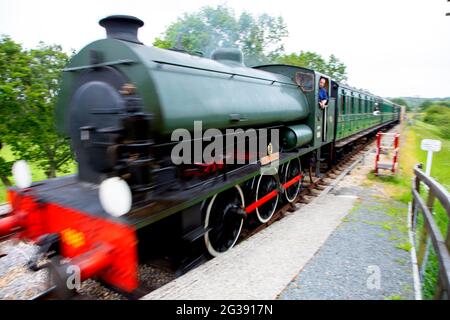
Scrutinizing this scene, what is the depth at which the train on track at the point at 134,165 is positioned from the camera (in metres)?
2.50

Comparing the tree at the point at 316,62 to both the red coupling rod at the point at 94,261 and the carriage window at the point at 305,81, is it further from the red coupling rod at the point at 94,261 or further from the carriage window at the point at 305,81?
the red coupling rod at the point at 94,261

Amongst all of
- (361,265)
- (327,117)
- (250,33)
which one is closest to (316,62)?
(250,33)

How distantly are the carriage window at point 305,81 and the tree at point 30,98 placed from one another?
228 inches

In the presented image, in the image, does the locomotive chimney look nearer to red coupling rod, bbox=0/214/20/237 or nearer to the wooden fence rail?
red coupling rod, bbox=0/214/20/237

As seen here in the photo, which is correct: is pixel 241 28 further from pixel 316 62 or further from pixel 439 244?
pixel 439 244

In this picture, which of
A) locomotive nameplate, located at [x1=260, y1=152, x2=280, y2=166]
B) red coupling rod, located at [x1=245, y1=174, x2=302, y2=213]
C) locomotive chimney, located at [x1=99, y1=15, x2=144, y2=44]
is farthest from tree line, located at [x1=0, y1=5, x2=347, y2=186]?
red coupling rod, located at [x1=245, y1=174, x2=302, y2=213]

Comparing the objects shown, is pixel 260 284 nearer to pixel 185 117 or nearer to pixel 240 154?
pixel 185 117

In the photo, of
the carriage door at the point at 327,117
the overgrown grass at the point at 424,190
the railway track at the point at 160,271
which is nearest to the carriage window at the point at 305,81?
the carriage door at the point at 327,117

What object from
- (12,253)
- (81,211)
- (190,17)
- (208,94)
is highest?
(190,17)

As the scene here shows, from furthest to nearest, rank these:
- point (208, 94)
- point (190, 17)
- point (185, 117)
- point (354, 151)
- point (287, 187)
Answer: point (190, 17) → point (354, 151) → point (287, 187) → point (208, 94) → point (185, 117)

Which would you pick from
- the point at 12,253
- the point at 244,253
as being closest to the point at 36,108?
the point at 12,253

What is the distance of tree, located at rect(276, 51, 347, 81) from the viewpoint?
31.9 meters

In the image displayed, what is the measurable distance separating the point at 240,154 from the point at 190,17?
31647 millimetres

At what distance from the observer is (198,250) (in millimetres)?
3824
